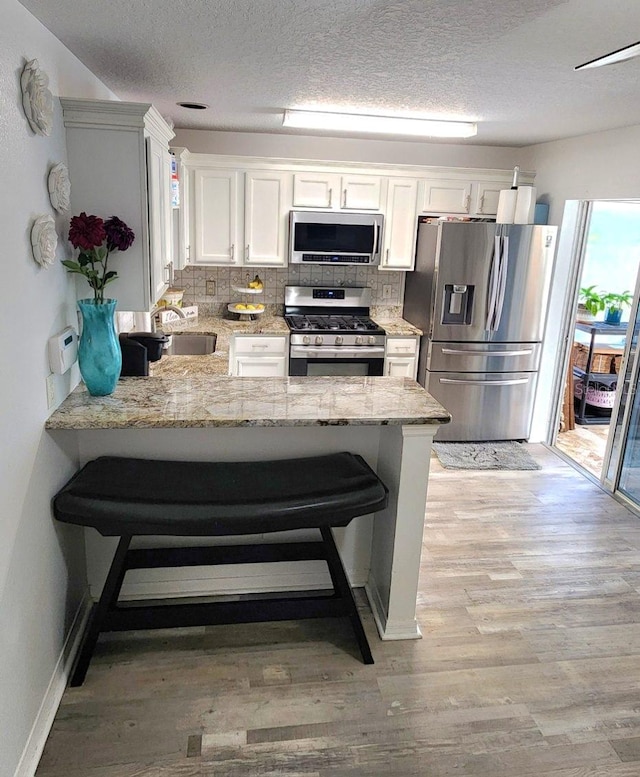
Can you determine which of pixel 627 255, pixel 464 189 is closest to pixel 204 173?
pixel 464 189

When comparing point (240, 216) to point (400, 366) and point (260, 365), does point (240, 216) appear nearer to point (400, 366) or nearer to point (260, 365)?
point (260, 365)

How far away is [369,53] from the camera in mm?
2363

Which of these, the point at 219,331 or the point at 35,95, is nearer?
the point at 35,95

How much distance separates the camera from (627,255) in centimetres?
543

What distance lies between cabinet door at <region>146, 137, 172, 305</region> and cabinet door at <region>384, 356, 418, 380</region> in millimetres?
2341

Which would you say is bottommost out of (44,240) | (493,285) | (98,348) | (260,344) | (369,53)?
(260,344)

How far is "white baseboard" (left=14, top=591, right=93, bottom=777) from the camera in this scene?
6.17 ft

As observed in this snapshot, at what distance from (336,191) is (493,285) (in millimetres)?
1498

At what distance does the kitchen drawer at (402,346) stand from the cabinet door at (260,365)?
0.89m

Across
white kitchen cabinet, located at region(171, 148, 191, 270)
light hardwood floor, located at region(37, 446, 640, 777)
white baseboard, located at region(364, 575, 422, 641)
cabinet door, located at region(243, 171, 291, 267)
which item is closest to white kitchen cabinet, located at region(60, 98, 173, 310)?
white kitchen cabinet, located at region(171, 148, 191, 270)

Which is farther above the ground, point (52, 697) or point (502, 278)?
point (502, 278)

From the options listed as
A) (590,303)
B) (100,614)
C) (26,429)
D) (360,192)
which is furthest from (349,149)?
(100,614)

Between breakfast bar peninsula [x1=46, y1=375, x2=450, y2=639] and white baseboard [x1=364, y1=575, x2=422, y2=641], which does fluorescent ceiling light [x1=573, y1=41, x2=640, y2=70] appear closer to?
breakfast bar peninsula [x1=46, y1=375, x2=450, y2=639]

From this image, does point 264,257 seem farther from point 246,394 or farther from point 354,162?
point 246,394
